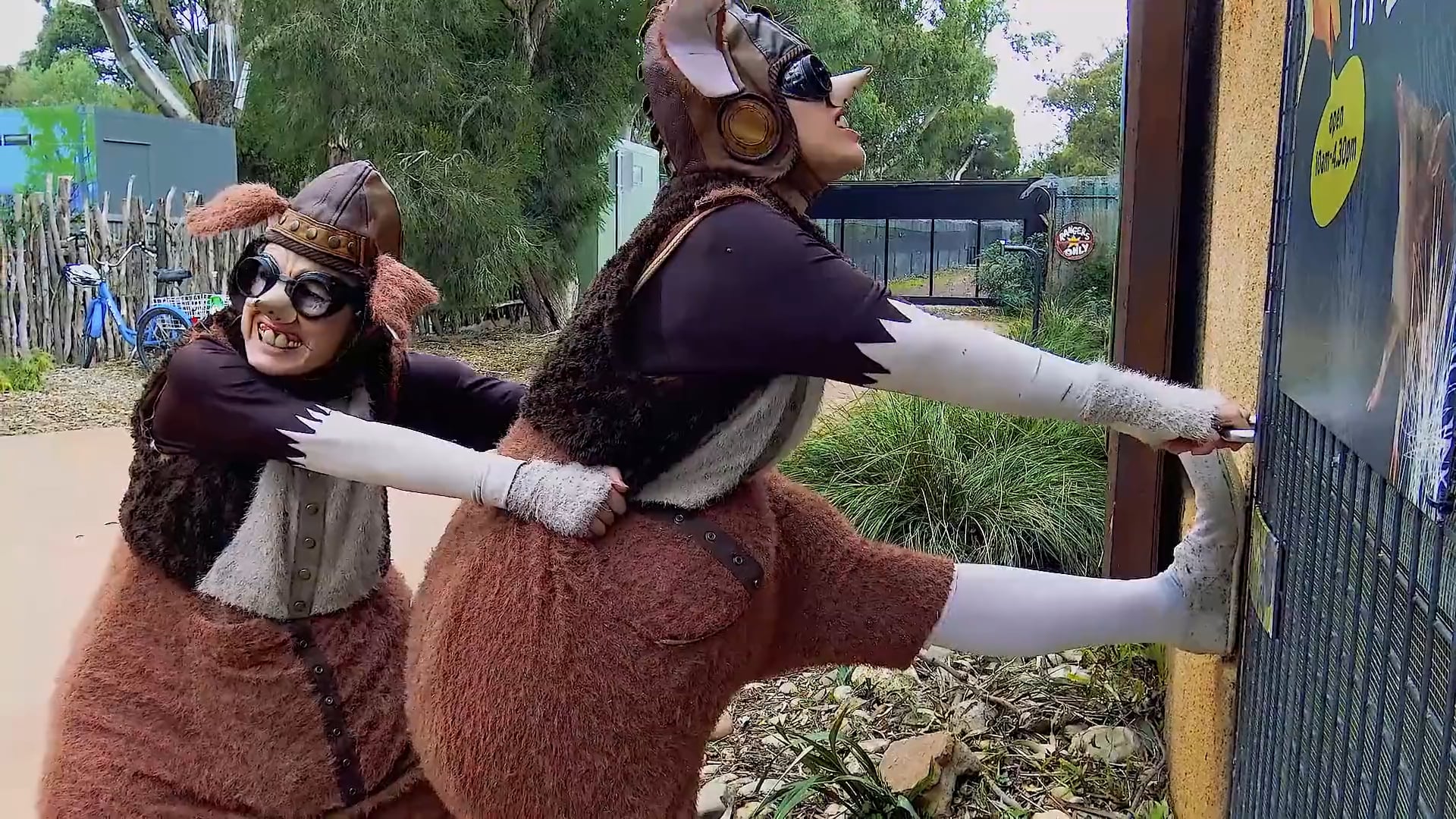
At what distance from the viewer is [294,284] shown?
1.81 m

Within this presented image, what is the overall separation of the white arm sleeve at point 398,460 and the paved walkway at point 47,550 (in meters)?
1.40

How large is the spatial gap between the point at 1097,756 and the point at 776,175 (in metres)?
1.97

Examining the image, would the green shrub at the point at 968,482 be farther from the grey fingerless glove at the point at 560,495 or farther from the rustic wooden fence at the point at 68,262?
the rustic wooden fence at the point at 68,262

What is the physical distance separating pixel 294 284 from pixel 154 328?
9.16 metres

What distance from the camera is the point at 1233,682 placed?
1880 mm

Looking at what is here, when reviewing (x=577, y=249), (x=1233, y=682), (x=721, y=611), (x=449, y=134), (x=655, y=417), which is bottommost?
(x=1233, y=682)

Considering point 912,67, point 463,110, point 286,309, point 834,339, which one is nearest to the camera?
point 834,339

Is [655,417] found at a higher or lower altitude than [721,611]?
higher

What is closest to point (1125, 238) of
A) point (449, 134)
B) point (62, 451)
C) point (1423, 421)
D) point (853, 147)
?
point (853, 147)

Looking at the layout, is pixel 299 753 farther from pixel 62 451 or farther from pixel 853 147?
pixel 62 451

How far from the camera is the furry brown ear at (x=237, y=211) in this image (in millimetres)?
1935

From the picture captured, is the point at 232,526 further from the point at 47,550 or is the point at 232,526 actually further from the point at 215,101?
the point at 215,101

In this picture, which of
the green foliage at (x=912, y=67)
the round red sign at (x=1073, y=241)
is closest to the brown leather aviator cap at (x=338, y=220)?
the round red sign at (x=1073, y=241)

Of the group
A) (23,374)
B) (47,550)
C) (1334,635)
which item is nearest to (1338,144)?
(1334,635)
